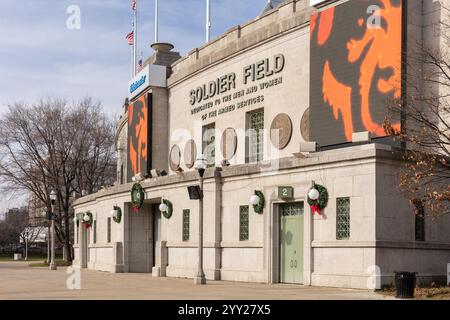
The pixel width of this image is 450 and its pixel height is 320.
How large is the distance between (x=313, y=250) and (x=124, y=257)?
16.0 m

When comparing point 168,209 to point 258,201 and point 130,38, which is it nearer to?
point 258,201

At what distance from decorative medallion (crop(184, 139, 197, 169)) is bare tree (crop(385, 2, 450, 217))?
1712 cm

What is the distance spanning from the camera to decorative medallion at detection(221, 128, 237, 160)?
38.8 meters

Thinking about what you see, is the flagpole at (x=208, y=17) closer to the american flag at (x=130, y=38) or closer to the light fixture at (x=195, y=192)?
the american flag at (x=130, y=38)

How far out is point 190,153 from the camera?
43.0 meters

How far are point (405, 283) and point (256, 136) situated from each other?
18.4 metres

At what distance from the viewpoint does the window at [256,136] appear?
36969 millimetres

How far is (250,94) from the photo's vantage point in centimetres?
3728

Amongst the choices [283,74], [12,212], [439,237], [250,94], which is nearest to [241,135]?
[250,94]

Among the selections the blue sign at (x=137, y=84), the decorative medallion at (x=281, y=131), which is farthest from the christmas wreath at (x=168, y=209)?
the blue sign at (x=137, y=84)

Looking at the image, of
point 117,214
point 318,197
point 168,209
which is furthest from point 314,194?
point 117,214

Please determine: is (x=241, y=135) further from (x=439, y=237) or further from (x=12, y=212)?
(x=12, y=212)

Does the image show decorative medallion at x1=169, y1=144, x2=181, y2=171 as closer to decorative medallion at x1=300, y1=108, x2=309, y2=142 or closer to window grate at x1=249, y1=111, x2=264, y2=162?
window grate at x1=249, y1=111, x2=264, y2=162

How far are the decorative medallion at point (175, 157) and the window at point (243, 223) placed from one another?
15.4 metres
